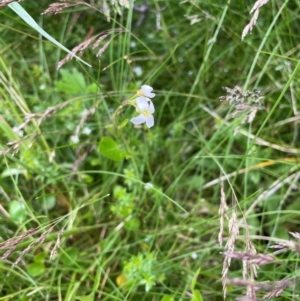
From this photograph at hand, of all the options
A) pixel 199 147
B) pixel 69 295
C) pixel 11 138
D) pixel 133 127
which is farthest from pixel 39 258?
pixel 199 147

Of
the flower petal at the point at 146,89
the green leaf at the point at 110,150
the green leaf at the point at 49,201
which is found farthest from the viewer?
the green leaf at the point at 49,201

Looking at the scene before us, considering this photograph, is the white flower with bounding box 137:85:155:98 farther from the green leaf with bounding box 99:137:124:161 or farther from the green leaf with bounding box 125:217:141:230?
the green leaf with bounding box 125:217:141:230

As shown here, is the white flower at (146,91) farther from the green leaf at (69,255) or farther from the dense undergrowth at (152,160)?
the green leaf at (69,255)

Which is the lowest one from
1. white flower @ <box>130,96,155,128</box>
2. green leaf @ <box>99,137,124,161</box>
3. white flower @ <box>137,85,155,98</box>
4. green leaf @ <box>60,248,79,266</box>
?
green leaf @ <box>60,248,79,266</box>

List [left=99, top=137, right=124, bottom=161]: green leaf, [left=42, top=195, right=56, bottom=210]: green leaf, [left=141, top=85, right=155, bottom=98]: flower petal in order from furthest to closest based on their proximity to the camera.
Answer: [left=42, top=195, right=56, bottom=210]: green leaf < [left=99, top=137, right=124, bottom=161]: green leaf < [left=141, top=85, right=155, bottom=98]: flower petal

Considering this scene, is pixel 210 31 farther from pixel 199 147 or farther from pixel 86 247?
pixel 86 247

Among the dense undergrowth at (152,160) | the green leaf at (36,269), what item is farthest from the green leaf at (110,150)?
the green leaf at (36,269)

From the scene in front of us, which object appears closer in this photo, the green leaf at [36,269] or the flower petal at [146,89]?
the flower petal at [146,89]

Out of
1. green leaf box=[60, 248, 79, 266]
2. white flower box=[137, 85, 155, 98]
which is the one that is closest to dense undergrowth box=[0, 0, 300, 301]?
green leaf box=[60, 248, 79, 266]

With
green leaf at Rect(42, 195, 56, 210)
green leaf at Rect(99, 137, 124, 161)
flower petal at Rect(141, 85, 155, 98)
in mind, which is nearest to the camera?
flower petal at Rect(141, 85, 155, 98)
